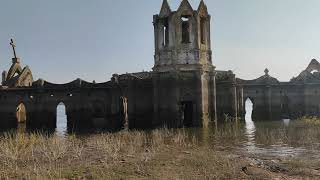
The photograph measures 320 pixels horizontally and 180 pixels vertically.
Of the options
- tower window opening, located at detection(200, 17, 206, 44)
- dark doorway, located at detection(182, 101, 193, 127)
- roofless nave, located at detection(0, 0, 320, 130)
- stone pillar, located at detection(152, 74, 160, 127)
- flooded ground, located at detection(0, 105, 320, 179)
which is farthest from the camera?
tower window opening, located at detection(200, 17, 206, 44)

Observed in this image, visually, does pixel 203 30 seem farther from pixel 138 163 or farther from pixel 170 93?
pixel 138 163

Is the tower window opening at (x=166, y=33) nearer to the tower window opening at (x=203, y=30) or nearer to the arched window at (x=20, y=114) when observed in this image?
the tower window opening at (x=203, y=30)

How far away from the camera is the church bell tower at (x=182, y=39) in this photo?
116ft

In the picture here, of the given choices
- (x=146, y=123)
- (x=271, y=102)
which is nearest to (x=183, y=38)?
(x=146, y=123)

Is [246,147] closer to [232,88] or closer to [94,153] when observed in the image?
[94,153]

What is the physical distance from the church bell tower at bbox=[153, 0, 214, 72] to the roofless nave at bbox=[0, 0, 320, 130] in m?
0.08

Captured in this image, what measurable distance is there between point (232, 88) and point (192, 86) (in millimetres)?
6571

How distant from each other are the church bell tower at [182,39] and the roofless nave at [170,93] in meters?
0.08

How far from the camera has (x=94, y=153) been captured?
718 inches

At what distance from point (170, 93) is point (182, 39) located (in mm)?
5357

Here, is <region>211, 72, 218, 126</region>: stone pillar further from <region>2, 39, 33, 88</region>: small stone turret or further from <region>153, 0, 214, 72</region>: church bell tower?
<region>2, 39, 33, 88</region>: small stone turret

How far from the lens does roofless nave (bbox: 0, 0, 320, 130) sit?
35.3m

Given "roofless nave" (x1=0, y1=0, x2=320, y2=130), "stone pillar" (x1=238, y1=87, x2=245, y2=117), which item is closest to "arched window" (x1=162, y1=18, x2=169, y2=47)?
"roofless nave" (x1=0, y1=0, x2=320, y2=130)

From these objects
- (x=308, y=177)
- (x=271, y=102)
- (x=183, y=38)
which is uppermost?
(x=183, y=38)
